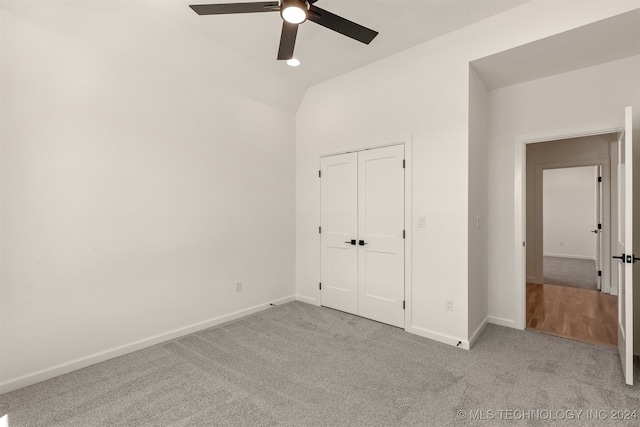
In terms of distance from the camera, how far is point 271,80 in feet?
12.8

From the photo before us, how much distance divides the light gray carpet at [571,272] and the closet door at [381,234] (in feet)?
12.2

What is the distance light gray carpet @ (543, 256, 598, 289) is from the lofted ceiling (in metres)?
4.86

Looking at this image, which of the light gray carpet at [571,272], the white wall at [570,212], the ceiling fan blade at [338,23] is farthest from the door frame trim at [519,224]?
the white wall at [570,212]

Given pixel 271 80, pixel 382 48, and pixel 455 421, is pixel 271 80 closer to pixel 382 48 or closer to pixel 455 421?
pixel 382 48

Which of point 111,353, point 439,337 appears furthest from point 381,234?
point 111,353

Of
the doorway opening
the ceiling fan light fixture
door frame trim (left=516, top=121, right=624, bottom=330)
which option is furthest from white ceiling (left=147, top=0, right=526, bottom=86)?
the doorway opening

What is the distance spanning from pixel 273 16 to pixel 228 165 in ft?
5.53

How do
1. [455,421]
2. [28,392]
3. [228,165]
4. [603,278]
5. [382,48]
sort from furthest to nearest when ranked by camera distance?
[603,278], [228,165], [382,48], [28,392], [455,421]

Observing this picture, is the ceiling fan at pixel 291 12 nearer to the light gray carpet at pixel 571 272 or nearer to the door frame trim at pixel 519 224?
the door frame trim at pixel 519 224

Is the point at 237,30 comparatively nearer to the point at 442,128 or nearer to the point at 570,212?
the point at 442,128

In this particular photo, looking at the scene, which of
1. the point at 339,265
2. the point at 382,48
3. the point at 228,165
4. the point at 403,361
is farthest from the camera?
the point at 339,265

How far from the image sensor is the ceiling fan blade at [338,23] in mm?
2039

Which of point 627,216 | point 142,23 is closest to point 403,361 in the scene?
point 627,216

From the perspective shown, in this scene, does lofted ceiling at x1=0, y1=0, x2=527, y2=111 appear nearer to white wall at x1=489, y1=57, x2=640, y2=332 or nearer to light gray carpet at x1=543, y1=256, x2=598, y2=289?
white wall at x1=489, y1=57, x2=640, y2=332
